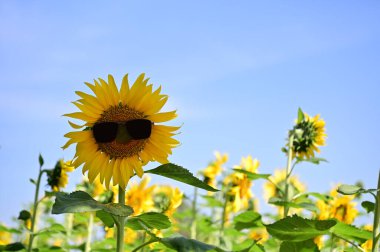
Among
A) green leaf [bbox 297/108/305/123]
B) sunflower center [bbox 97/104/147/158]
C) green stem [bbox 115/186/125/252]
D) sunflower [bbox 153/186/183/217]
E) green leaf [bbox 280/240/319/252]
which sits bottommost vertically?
sunflower [bbox 153/186/183/217]

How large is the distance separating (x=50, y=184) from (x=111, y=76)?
2.37 metres

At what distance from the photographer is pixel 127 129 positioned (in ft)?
6.43

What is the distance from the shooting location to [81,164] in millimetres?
2053

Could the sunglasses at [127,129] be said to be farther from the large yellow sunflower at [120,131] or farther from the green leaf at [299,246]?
the green leaf at [299,246]

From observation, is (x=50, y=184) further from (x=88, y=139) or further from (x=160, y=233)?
(x=88, y=139)

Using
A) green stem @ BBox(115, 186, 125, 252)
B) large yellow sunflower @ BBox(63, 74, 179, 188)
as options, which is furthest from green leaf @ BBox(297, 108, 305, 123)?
green stem @ BBox(115, 186, 125, 252)

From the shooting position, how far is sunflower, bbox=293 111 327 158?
4.06 meters

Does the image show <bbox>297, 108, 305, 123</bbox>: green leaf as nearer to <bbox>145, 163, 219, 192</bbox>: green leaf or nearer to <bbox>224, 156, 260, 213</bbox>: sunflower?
<bbox>224, 156, 260, 213</bbox>: sunflower

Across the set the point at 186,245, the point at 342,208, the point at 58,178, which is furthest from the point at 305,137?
the point at 186,245

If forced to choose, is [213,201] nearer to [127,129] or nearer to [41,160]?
A: [41,160]

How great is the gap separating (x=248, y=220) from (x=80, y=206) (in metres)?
2.21

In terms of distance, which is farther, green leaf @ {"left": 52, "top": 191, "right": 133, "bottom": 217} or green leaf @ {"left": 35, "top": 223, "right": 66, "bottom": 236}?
green leaf @ {"left": 35, "top": 223, "right": 66, "bottom": 236}

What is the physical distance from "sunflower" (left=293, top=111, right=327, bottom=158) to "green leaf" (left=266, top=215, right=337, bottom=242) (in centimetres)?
207

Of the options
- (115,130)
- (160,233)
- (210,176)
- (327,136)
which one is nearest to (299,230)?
(115,130)
